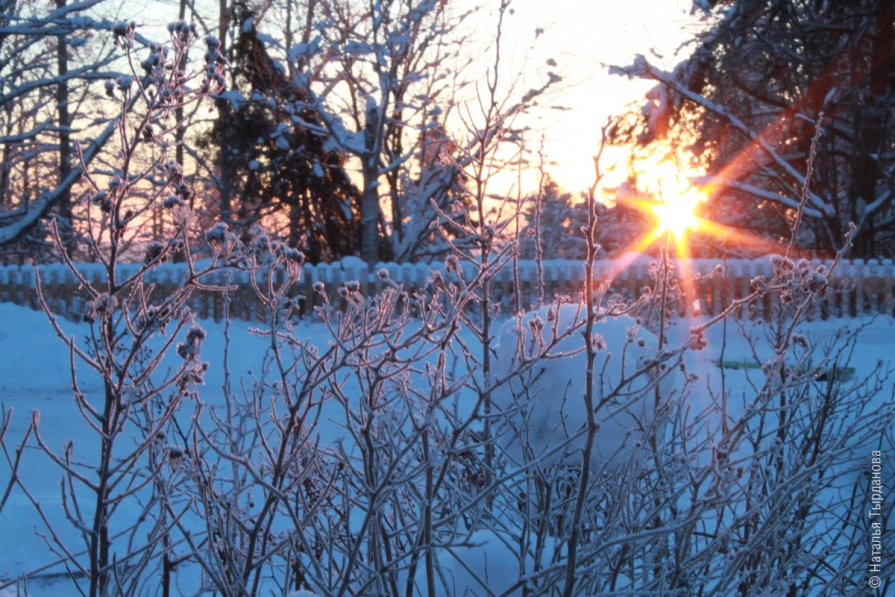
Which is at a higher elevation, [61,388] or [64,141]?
[64,141]

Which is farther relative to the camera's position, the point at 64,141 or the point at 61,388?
the point at 64,141

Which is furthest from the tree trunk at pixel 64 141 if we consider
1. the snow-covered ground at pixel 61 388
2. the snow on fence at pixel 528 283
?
the snow-covered ground at pixel 61 388

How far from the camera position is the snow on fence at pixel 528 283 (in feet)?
46.0

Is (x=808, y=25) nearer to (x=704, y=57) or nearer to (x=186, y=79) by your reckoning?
(x=704, y=57)

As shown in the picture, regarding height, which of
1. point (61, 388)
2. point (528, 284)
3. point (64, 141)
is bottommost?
point (61, 388)

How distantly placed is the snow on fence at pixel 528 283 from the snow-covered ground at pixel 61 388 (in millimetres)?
562

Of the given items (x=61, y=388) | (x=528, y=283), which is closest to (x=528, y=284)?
(x=528, y=283)

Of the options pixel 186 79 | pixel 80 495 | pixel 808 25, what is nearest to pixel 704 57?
pixel 808 25

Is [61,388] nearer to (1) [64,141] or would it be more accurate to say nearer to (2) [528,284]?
(1) [64,141]

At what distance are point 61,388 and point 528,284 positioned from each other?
754 centimetres

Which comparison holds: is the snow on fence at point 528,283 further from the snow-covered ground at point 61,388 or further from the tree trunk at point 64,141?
the tree trunk at point 64,141

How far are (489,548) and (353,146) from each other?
15631 millimetres

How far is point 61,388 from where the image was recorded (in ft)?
33.0

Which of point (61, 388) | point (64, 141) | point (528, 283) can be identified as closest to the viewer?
point (61, 388)
